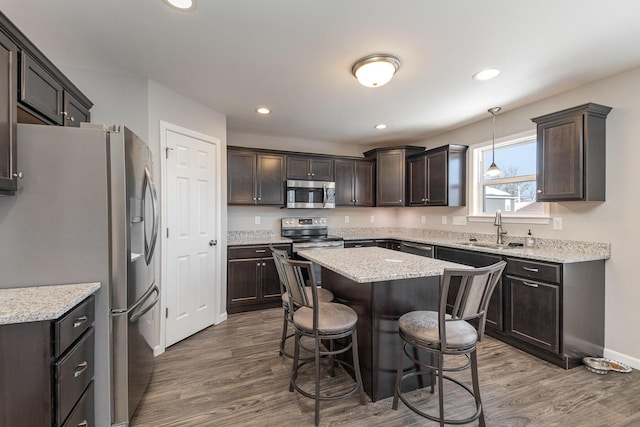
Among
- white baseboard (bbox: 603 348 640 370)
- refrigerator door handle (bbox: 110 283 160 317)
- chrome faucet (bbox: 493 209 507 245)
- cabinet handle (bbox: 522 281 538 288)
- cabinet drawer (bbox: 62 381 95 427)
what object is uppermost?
chrome faucet (bbox: 493 209 507 245)

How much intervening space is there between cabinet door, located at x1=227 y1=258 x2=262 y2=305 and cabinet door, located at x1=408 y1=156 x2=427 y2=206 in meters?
2.56

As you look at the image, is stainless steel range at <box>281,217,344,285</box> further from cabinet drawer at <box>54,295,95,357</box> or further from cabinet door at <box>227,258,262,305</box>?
cabinet drawer at <box>54,295,95,357</box>

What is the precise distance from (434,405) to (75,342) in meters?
2.13

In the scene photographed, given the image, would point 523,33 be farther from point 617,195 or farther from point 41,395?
point 41,395

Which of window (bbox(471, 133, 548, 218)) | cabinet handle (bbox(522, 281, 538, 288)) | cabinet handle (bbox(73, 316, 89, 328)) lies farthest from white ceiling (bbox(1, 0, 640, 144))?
cabinet handle (bbox(522, 281, 538, 288))

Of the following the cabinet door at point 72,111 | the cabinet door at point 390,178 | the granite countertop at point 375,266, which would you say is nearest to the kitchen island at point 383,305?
the granite countertop at point 375,266

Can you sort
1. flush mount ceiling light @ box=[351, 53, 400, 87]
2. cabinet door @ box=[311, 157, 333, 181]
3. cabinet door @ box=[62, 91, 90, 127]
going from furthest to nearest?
cabinet door @ box=[311, 157, 333, 181], flush mount ceiling light @ box=[351, 53, 400, 87], cabinet door @ box=[62, 91, 90, 127]

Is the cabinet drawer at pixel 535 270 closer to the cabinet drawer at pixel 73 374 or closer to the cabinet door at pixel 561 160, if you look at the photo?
the cabinet door at pixel 561 160

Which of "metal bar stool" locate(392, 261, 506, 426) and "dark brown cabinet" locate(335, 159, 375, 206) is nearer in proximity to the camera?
"metal bar stool" locate(392, 261, 506, 426)

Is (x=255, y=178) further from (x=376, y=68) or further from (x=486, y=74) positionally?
(x=486, y=74)

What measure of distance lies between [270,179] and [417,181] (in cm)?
228

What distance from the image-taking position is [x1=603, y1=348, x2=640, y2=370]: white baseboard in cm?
237

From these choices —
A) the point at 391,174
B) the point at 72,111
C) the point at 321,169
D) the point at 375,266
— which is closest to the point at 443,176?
the point at 391,174

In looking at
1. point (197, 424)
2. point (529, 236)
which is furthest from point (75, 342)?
point (529, 236)
